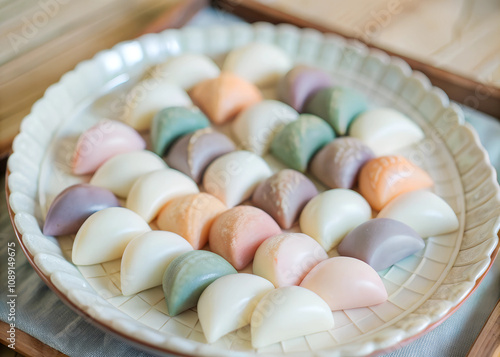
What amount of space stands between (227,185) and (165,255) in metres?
0.15

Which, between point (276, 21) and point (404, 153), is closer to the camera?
point (404, 153)

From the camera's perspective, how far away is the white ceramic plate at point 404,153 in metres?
0.54

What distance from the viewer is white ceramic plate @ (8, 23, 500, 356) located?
0.54m

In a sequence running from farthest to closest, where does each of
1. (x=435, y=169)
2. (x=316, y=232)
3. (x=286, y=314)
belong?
(x=435, y=169) < (x=316, y=232) < (x=286, y=314)

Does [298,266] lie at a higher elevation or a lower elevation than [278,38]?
lower

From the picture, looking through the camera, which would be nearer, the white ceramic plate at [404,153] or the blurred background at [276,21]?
the white ceramic plate at [404,153]

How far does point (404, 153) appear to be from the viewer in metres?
0.80

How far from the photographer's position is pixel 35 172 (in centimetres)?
74

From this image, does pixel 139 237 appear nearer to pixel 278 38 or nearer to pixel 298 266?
pixel 298 266

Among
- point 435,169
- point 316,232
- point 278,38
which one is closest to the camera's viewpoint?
point 316,232

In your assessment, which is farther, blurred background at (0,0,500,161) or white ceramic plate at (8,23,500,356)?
blurred background at (0,0,500,161)

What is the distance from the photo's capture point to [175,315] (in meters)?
0.58

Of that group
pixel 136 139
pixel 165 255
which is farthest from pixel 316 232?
pixel 136 139

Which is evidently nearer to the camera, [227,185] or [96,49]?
[227,185]
